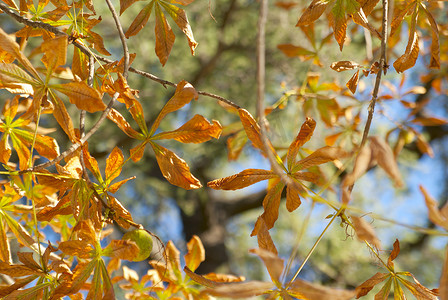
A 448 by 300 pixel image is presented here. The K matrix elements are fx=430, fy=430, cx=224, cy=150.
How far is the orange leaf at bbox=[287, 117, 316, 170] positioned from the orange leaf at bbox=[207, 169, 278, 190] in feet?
0.11

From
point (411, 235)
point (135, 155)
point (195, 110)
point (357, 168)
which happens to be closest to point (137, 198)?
point (195, 110)

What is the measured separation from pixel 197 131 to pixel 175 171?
6 centimetres

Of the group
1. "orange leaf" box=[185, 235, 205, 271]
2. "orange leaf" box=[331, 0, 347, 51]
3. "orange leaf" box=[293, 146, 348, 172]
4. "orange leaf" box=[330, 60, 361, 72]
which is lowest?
"orange leaf" box=[185, 235, 205, 271]

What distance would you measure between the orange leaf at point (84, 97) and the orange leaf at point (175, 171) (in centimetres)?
12

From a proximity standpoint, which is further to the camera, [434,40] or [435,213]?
[434,40]

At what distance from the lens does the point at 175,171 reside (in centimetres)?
55

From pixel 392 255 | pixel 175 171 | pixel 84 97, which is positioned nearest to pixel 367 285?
pixel 392 255

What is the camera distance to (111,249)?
0.50 m

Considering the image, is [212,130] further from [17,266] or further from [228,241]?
[228,241]

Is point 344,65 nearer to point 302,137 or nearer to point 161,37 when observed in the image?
point 302,137

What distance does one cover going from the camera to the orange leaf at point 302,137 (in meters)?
0.54

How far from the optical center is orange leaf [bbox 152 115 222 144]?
21.7 inches

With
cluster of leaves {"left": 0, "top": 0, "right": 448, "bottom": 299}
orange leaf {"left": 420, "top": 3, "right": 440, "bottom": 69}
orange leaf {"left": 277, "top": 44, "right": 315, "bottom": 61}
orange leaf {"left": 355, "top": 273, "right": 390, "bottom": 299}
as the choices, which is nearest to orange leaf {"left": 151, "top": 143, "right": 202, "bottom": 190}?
cluster of leaves {"left": 0, "top": 0, "right": 448, "bottom": 299}

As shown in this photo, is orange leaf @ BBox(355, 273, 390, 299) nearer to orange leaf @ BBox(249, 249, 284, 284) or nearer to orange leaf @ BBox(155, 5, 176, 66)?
orange leaf @ BBox(249, 249, 284, 284)
